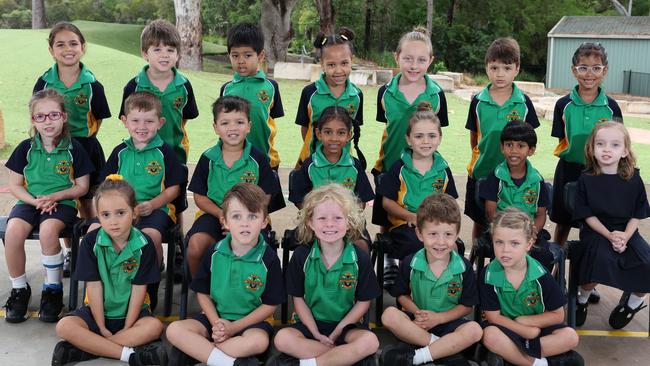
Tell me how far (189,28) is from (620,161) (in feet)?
52.4

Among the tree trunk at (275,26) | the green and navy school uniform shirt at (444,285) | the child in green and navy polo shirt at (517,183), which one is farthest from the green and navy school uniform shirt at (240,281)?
the tree trunk at (275,26)

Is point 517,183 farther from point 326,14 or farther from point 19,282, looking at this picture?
point 326,14

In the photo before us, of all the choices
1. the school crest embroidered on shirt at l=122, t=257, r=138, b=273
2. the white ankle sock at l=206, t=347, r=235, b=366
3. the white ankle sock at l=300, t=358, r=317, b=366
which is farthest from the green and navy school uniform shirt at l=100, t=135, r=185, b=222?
the white ankle sock at l=300, t=358, r=317, b=366

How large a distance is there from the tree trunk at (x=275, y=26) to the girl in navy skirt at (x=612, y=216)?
65.7 ft

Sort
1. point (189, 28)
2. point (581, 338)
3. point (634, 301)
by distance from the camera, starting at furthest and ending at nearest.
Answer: point (189, 28) → point (634, 301) → point (581, 338)

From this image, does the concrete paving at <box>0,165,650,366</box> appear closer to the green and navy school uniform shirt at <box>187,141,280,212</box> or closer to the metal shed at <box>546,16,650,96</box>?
the green and navy school uniform shirt at <box>187,141,280,212</box>

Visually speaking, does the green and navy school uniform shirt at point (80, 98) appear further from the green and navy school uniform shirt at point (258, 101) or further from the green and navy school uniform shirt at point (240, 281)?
the green and navy school uniform shirt at point (240, 281)

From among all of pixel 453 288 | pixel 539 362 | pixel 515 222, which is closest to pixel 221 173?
pixel 453 288

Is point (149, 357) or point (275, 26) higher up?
point (275, 26)

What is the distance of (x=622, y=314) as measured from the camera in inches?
165

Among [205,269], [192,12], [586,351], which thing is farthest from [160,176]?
[192,12]

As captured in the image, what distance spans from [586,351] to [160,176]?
2.74 meters

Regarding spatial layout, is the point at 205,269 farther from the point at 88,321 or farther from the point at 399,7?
the point at 399,7

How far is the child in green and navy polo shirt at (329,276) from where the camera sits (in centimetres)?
363
